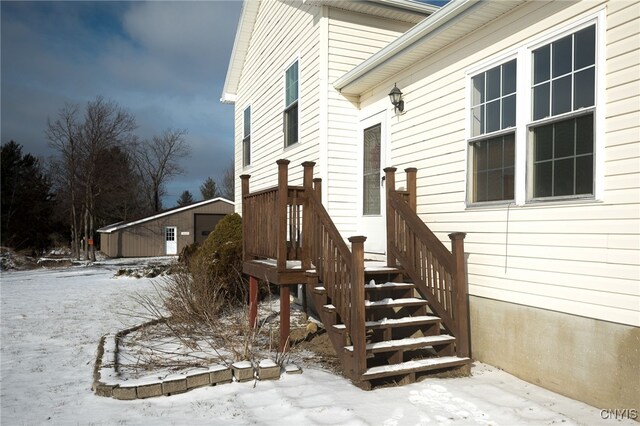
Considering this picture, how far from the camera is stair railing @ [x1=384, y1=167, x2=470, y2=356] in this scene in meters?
4.58

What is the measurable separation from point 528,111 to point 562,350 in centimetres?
227

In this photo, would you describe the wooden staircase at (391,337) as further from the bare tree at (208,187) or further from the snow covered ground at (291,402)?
the bare tree at (208,187)

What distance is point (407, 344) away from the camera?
4426 mm

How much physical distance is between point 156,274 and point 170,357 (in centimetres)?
1048

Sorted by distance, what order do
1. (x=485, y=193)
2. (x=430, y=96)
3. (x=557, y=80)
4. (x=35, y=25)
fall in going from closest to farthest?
1. (x=557, y=80)
2. (x=485, y=193)
3. (x=430, y=96)
4. (x=35, y=25)

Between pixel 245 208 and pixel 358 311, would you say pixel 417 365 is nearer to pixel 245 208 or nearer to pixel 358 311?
pixel 358 311

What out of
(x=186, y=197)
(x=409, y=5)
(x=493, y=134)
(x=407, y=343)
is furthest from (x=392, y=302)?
(x=186, y=197)

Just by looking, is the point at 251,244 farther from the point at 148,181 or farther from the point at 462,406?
the point at 148,181

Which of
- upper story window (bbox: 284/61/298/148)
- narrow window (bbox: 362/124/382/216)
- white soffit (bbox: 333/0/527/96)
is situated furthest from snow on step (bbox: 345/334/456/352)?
upper story window (bbox: 284/61/298/148)

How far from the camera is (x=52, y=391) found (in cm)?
425

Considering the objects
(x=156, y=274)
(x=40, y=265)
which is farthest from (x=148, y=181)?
(x=156, y=274)

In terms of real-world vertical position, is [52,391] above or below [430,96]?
below

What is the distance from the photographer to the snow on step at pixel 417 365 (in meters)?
4.12

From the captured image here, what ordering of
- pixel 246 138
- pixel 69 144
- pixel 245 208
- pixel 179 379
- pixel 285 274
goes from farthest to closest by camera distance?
pixel 69 144
pixel 246 138
pixel 245 208
pixel 285 274
pixel 179 379
